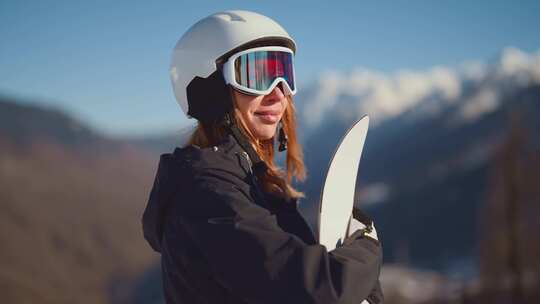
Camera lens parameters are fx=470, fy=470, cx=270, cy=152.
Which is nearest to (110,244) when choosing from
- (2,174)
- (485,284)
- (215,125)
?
(2,174)

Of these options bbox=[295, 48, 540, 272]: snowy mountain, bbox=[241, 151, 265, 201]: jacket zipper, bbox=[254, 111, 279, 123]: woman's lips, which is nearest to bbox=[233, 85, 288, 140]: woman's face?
bbox=[254, 111, 279, 123]: woman's lips

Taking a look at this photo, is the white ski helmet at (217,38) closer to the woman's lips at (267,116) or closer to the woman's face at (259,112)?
the woman's face at (259,112)

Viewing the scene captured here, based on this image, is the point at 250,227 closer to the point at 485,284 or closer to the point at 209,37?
the point at 209,37

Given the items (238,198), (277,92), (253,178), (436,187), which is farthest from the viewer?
(436,187)

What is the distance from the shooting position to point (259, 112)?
2.41m

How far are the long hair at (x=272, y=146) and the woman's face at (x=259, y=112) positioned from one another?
3 centimetres

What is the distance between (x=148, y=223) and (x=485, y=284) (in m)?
20.7

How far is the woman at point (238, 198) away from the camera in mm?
1719

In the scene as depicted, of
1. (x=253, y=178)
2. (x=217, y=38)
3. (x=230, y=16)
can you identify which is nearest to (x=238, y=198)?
(x=253, y=178)

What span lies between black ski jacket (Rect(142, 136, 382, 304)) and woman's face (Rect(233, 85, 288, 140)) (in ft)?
0.97

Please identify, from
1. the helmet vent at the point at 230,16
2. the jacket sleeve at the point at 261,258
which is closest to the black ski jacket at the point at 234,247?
the jacket sleeve at the point at 261,258

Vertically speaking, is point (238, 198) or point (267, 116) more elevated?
point (267, 116)

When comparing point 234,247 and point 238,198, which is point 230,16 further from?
point 234,247

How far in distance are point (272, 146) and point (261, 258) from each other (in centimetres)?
118
